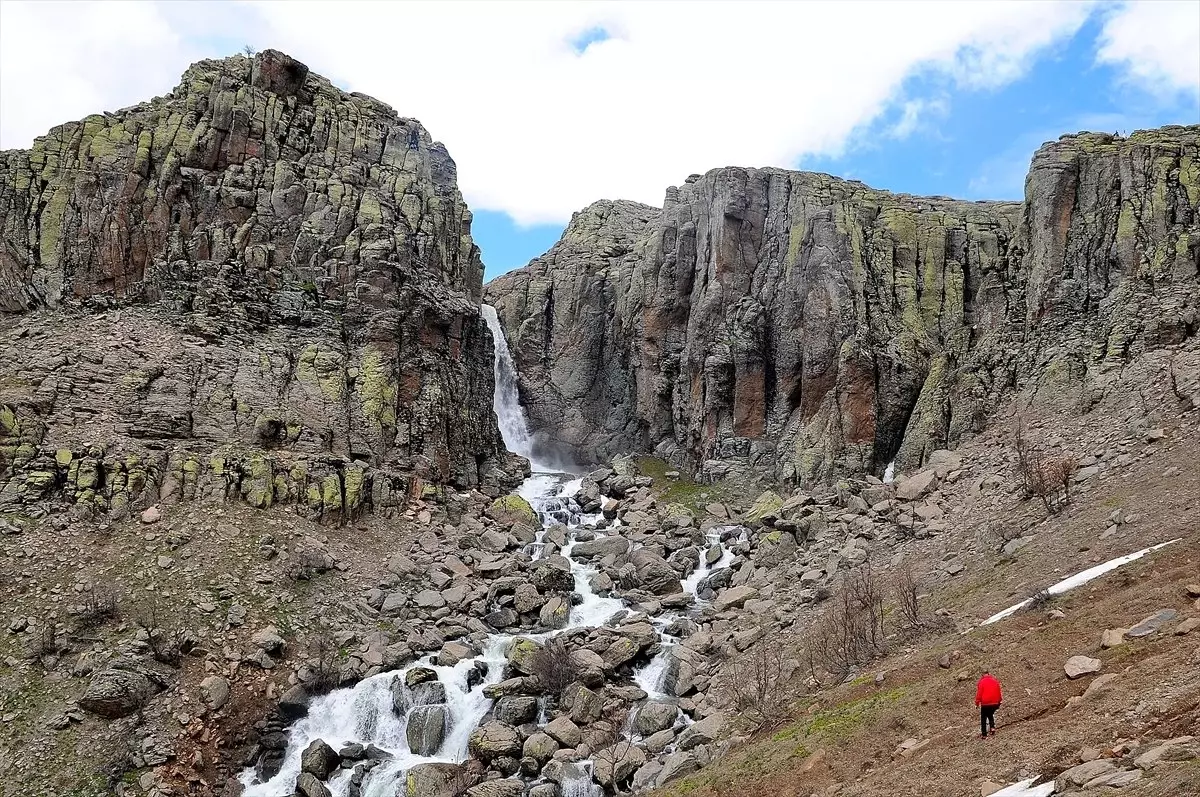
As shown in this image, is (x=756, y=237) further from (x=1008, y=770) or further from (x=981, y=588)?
(x=1008, y=770)

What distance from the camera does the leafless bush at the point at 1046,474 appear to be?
3341cm

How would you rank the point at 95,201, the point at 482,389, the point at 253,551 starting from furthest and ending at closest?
the point at 482,389 < the point at 95,201 < the point at 253,551

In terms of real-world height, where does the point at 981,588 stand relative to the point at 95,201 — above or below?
below

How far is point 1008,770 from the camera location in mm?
15234

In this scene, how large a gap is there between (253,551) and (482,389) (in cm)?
3002

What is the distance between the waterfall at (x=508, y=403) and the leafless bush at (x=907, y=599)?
49.7 meters

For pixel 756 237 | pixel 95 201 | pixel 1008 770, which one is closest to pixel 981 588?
pixel 1008 770

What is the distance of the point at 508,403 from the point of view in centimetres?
8406

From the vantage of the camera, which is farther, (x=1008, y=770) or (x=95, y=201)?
(x=95, y=201)

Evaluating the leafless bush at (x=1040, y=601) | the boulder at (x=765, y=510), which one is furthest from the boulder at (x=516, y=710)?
the boulder at (x=765, y=510)

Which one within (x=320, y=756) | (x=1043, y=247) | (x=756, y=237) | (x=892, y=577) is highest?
(x=756, y=237)

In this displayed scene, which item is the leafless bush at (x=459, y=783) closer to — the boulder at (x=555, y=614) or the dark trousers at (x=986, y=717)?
the boulder at (x=555, y=614)

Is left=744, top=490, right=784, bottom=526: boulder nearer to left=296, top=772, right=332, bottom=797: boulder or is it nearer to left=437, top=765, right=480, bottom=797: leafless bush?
left=437, top=765, right=480, bottom=797: leafless bush

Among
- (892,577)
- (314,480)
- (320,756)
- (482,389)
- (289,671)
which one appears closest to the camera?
(320,756)
